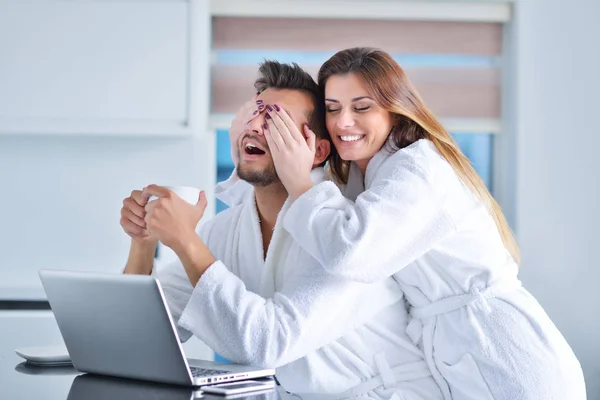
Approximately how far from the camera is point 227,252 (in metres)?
1.67

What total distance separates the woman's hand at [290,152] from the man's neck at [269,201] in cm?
13

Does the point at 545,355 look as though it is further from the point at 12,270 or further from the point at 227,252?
the point at 12,270

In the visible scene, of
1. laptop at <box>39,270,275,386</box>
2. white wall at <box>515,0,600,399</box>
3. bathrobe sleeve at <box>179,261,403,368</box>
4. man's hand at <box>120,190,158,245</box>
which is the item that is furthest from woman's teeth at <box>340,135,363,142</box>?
white wall at <box>515,0,600,399</box>

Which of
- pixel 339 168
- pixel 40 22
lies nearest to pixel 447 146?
pixel 339 168

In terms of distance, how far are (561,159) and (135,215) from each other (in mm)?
2603

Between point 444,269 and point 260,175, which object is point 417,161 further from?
point 260,175

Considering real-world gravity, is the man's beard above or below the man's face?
below

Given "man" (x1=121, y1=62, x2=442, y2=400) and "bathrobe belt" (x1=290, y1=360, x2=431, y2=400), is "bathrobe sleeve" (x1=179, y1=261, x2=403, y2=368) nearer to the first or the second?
"man" (x1=121, y1=62, x2=442, y2=400)

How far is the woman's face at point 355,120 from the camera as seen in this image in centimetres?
159

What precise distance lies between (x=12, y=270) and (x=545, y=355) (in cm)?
259

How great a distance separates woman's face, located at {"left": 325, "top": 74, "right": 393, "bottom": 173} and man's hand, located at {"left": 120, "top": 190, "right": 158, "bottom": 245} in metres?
0.42

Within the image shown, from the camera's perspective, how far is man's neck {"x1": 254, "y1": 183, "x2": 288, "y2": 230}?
5.50 ft

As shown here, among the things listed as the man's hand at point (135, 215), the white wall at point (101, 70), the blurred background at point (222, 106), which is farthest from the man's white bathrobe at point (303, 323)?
the white wall at point (101, 70)

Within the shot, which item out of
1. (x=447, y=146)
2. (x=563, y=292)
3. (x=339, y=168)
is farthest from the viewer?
(x=563, y=292)
